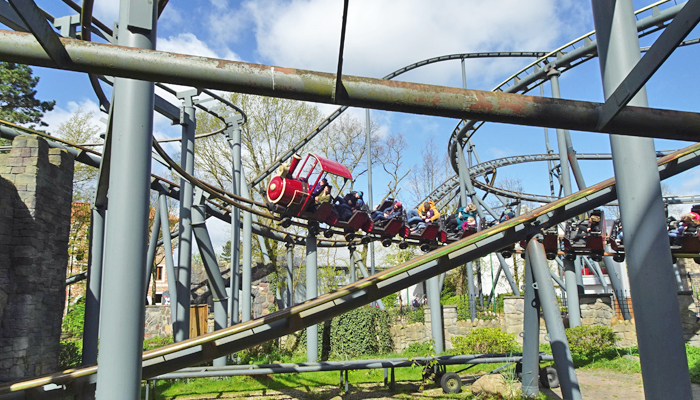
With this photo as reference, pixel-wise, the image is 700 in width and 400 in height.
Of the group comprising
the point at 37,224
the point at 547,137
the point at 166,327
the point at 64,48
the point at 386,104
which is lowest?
the point at 166,327

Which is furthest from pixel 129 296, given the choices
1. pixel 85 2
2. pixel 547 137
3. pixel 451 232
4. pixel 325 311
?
pixel 547 137

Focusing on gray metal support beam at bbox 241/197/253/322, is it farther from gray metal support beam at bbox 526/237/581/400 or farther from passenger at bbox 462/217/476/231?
gray metal support beam at bbox 526/237/581/400

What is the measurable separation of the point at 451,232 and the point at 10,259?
28.6ft

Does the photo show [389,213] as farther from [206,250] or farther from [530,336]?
[530,336]

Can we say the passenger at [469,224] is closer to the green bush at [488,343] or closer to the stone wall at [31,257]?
the green bush at [488,343]

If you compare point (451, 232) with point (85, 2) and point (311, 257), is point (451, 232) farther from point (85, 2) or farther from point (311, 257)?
point (85, 2)

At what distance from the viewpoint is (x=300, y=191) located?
9203 mm

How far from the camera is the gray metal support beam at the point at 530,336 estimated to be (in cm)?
583

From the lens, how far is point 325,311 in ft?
17.2

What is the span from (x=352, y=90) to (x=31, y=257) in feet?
25.0

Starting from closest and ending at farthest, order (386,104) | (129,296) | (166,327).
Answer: (386,104) < (129,296) < (166,327)

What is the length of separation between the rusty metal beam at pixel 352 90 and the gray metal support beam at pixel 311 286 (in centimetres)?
831

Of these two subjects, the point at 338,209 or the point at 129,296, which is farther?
the point at 338,209

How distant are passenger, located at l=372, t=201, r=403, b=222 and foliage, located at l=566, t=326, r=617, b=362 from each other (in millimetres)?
4537
